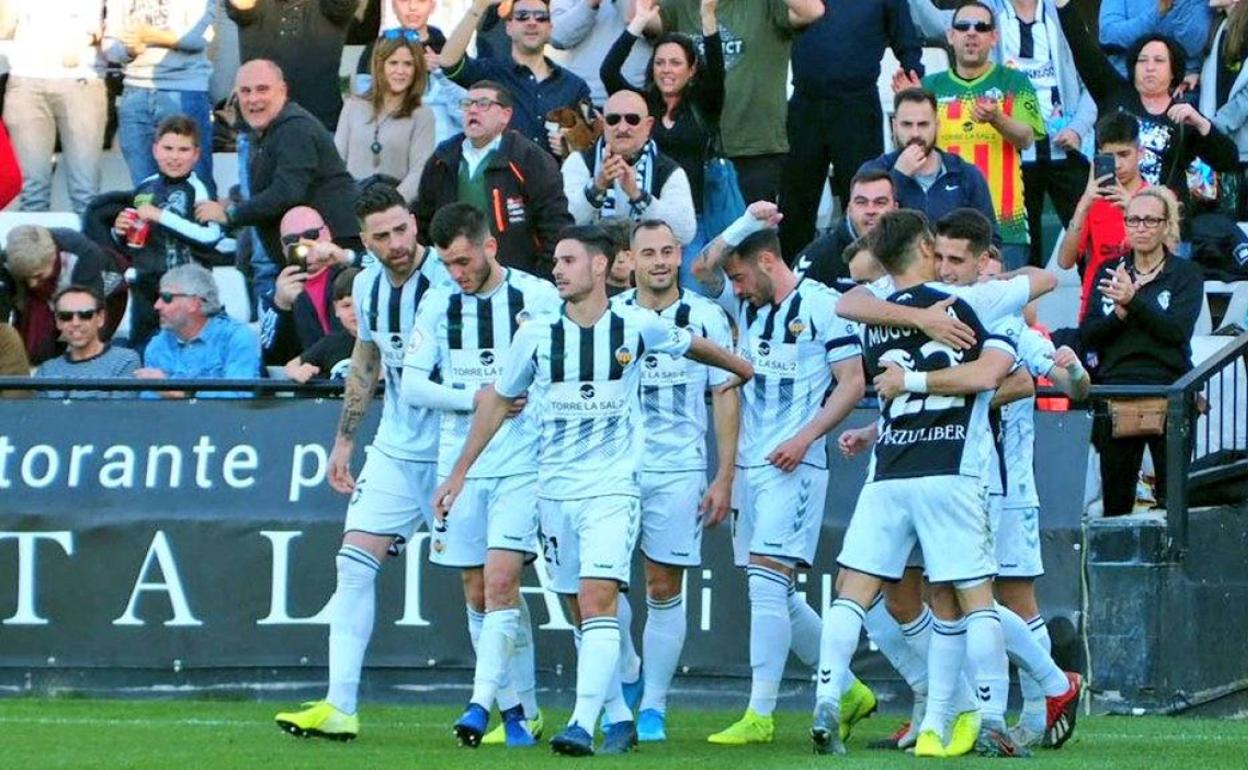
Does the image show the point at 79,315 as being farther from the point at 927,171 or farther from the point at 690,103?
the point at 927,171

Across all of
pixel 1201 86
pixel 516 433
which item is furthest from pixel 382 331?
pixel 1201 86

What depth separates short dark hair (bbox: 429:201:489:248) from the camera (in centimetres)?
1084

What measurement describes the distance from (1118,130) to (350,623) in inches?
227

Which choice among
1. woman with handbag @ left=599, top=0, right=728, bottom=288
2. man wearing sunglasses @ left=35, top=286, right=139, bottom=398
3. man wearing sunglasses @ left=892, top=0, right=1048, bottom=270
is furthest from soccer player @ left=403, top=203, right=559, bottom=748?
man wearing sunglasses @ left=892, top=0, right=1048, bottom=270

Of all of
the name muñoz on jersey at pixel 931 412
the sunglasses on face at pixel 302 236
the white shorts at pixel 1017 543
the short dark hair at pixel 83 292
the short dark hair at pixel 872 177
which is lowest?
the white shorts at pixel 1017 543

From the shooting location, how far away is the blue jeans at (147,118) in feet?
A: 54.9

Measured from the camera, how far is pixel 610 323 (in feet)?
34.5

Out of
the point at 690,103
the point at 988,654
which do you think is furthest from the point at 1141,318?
the point at 988,654

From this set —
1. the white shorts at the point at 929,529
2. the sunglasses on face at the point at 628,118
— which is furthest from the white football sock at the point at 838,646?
the sunglasses on face at the point at 628,118

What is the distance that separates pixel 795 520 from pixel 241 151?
5.86 m

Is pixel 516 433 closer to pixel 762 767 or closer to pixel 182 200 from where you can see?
pixel 762 767

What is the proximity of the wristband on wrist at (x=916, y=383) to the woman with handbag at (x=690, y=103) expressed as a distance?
194 inches

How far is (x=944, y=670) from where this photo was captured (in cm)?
1021

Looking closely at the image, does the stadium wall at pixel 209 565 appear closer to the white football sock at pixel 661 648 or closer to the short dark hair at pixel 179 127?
the white football sock at pixel 661 648
